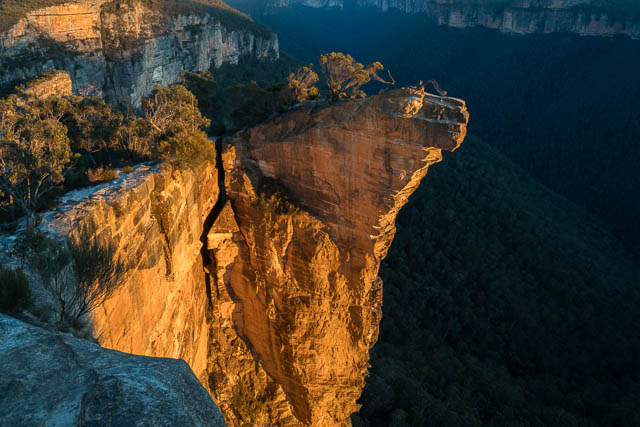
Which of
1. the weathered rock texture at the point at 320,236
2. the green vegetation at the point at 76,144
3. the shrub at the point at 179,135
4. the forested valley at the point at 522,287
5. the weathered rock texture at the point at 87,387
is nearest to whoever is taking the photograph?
the weathered rock texture at the point at 87,387

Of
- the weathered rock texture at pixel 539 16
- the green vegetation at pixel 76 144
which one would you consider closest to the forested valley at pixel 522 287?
the green vegetation at pixel 76 144

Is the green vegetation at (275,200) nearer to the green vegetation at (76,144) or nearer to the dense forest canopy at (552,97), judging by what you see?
the green vegetation at (76,144)

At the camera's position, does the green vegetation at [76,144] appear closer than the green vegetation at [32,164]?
No

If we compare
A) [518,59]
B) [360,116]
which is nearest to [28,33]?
[360,116]

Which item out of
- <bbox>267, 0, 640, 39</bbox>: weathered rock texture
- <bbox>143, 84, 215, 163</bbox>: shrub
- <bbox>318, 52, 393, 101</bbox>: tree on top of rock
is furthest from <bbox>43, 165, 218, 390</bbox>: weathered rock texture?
<bbox>267, 0, 640, 39</bbox>: weathered rock texture

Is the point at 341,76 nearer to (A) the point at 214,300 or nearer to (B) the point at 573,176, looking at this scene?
(A) the point at 214,300

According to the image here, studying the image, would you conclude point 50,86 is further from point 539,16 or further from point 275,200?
point 539,16

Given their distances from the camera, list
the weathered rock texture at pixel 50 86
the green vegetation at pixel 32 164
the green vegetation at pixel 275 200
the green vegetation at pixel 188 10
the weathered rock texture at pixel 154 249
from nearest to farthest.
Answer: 1. the weathered rock texture at pixel 154 249
2. the green vegetation at pixel 32 164
3. the green vegetation at pixel 275 200
4. the weathered rock texture at pixel 50 86
5. the green vegetation at pixel 188 10
